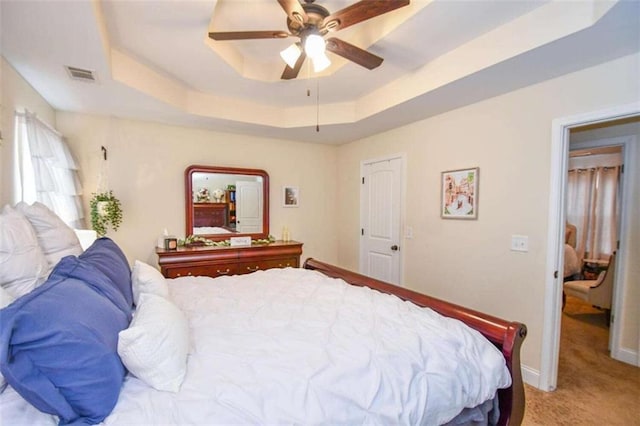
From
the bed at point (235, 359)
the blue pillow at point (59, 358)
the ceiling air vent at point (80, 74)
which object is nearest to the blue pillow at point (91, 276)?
the bed at point (235, 359)

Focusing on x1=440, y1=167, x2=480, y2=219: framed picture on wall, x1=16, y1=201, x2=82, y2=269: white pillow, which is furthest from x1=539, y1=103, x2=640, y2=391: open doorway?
x1=16, y1=201, x2=82, y2=269: white pillow

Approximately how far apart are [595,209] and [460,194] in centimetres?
378

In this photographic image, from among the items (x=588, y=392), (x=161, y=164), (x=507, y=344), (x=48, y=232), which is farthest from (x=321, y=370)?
(x=161, y=164)

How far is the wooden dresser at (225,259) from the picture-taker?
3145 mm

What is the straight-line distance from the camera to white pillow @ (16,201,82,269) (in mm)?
1581

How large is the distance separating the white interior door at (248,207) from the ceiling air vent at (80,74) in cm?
186

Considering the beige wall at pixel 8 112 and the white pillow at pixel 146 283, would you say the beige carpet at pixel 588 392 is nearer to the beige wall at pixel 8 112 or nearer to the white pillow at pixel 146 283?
the white pillow at pixel 146 283

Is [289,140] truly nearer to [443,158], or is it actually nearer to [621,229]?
[443,158]

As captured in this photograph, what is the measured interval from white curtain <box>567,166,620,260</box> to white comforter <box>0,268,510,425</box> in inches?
194

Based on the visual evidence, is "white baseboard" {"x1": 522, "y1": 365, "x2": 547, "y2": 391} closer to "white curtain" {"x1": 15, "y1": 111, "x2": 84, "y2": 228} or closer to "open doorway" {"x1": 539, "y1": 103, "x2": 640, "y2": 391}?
"open doorway" {"x1": 539, "y1": 103, "x2": 640, "y2": 391}

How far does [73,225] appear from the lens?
2.81 meters

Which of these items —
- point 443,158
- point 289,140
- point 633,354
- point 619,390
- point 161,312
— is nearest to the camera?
point 161,312

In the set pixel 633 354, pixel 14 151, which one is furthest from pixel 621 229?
pixel 14 151

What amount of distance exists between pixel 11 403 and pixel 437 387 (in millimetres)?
1441
